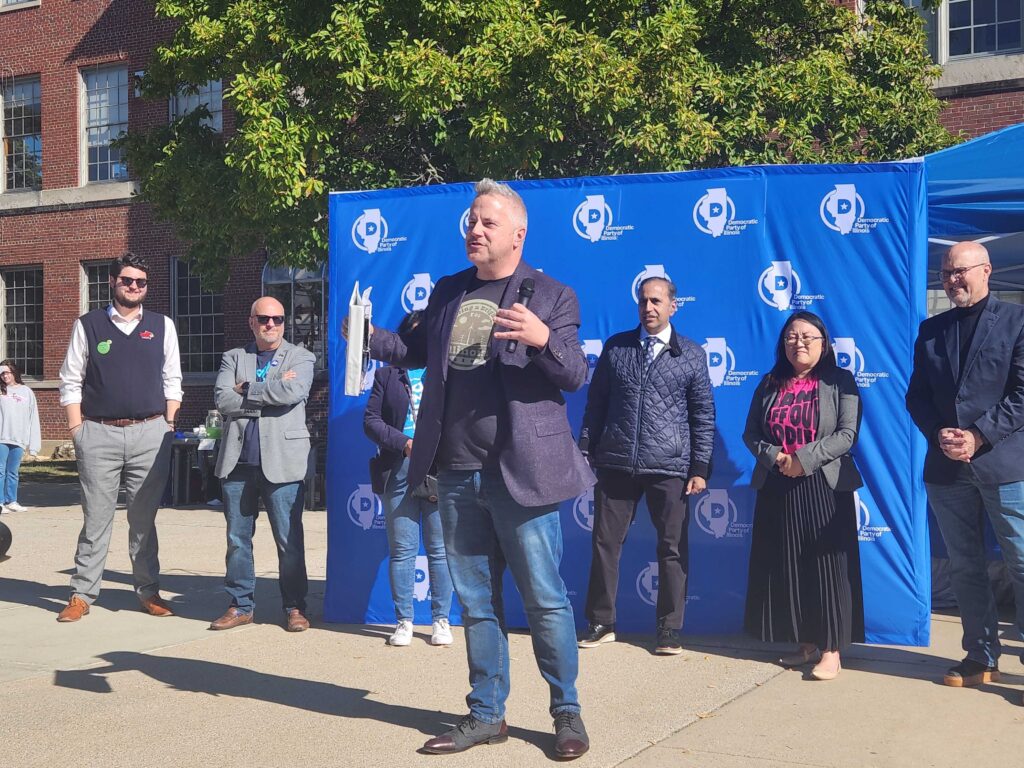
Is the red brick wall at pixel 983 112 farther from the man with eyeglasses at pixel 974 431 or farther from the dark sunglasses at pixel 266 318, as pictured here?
the dark sunglasses at pixel 266 318

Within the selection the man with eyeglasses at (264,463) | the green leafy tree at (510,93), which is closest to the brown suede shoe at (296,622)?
the man with eyeglasses at (264,463)

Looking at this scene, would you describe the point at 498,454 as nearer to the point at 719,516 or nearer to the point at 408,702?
the point at 408,702

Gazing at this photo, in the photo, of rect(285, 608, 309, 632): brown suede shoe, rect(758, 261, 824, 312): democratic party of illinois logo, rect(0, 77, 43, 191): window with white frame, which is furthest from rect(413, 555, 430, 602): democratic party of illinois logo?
rect(0, 77, 43, 191): window with white frame

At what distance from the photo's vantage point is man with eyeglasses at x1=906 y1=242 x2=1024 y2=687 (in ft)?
17.5

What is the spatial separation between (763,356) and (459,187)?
211 cm

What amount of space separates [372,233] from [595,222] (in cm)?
144

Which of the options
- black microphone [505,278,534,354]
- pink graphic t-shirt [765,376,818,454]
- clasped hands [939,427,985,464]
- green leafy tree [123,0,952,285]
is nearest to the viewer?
black microphone [505,278,534,354]

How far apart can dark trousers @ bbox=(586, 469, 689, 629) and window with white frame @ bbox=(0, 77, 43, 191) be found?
21.6m

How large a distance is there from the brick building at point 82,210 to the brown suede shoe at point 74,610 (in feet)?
44.0

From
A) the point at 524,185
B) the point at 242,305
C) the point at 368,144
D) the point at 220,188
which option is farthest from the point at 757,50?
the point at 242,305

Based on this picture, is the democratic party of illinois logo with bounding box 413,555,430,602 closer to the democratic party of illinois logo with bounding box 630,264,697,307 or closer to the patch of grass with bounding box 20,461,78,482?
the democratic party of illinois logo with bounding box 630,264,697,307

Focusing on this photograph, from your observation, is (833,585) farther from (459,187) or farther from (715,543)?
(459,187)

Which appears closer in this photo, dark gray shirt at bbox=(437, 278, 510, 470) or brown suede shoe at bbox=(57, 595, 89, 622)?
dark gray shirt at bbox=(437, 278, 510, 470)

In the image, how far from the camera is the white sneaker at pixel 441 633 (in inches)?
261
